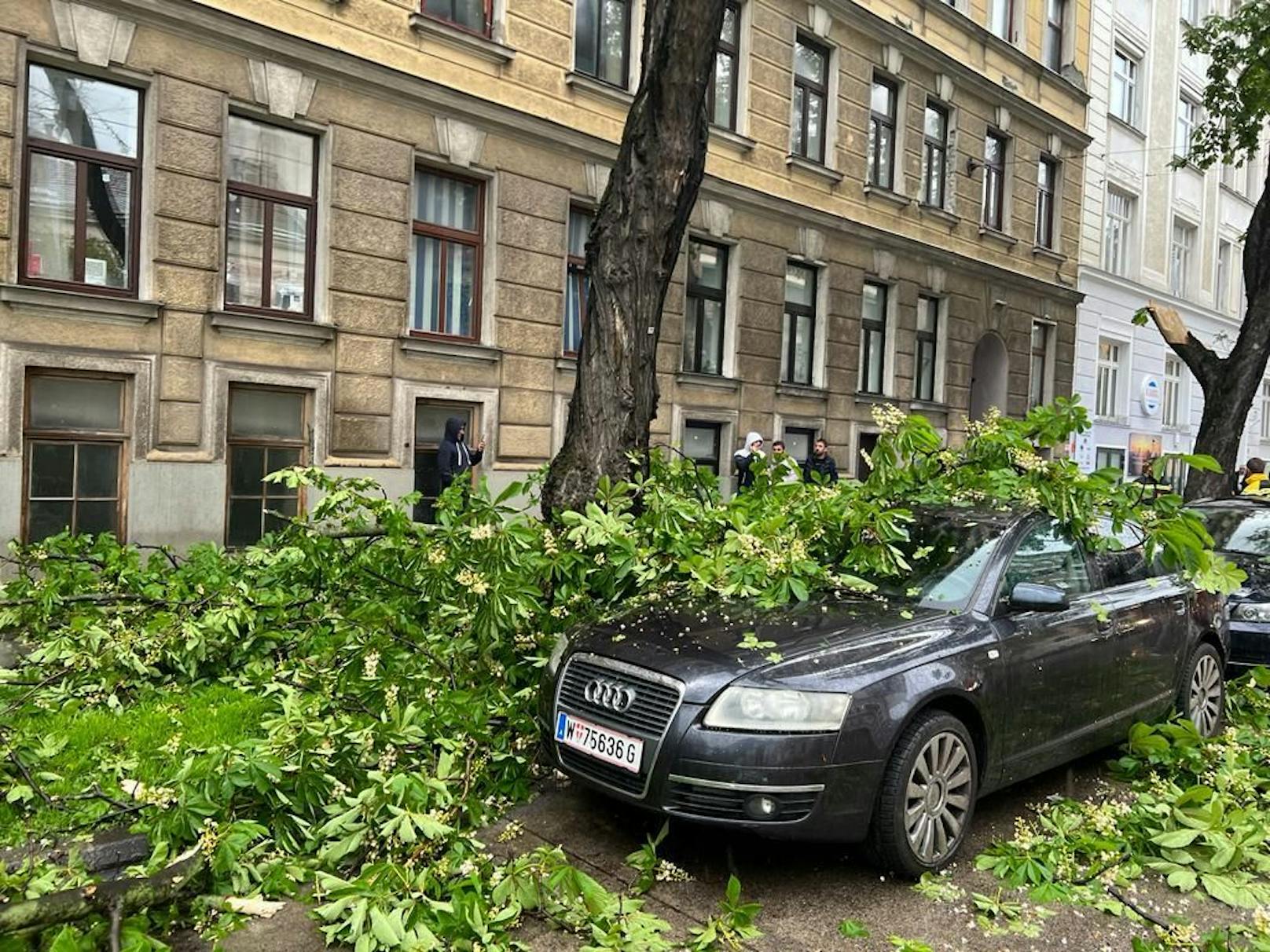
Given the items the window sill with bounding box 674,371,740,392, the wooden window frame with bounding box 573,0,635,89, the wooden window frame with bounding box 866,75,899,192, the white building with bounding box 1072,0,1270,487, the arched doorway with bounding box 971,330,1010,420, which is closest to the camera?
the wooden window frame with bounding box 573,0,635,89

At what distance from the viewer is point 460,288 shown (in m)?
13.0

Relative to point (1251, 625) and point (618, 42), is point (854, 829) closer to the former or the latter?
point (1251, 625)

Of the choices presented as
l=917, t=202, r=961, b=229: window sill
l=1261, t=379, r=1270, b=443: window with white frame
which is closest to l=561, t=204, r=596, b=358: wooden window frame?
l=917, t=202, r=961, b=229: window sill

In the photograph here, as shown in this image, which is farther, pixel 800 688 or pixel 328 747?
pixel 328 747

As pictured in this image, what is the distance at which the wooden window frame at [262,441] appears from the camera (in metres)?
10.9

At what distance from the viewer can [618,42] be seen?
14.5 meters

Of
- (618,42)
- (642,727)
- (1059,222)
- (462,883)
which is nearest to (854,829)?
(642,727)

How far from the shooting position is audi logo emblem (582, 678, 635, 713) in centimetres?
393

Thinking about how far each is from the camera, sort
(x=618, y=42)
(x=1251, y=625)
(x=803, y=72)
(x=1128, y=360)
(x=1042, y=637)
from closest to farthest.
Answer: (x=1042, y=637), (x=1251, y=625), (x=618, y=42), (x=803, y=72), (x=1128, y=360)

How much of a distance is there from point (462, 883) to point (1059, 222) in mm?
23686

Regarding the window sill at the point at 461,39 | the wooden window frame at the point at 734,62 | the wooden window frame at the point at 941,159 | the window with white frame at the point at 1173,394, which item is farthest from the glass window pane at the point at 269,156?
the window with white frame at the point at 1173,394

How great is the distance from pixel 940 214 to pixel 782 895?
18.3m

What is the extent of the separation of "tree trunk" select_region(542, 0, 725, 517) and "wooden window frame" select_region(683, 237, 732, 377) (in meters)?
8.95

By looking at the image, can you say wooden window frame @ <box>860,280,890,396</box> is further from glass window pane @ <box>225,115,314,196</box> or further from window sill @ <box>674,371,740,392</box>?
glass window pane @ <box>225,115,314,196</box>
